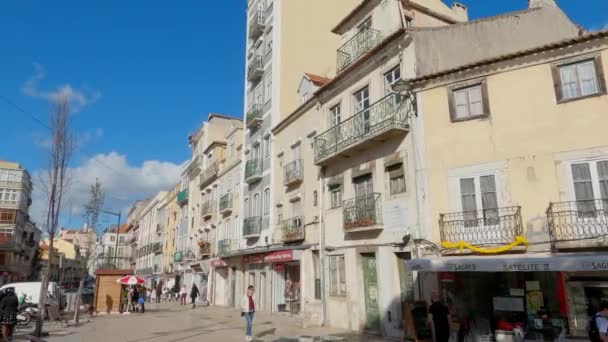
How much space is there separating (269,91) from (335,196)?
10.8 m

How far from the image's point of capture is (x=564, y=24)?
47.9ft

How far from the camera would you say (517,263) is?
10203 mm

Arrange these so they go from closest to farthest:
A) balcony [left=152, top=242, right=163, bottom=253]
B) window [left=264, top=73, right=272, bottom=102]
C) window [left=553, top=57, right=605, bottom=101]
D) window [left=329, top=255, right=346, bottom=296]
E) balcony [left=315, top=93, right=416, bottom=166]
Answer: window [left=553, top=57, right=605, bottom=101] → balcony [left=315, top=93, right=416, bottom=166] → window [left=329, top=255, right=346, bottom=296] → window [left=264, top=73, right=272, bottom=102] → balcony [left=152, top=242, right=163, bottom=253]

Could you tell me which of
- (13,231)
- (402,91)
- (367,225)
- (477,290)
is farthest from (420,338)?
(13,231)

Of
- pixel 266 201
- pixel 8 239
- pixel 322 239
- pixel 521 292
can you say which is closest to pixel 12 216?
pixel 8 239

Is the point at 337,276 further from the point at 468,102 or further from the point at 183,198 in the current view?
the point at 183,198

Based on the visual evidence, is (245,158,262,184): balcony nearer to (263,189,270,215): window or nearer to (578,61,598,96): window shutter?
(263,189,270,215): window

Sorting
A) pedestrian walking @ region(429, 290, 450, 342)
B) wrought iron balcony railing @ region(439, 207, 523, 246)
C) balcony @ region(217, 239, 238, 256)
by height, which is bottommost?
pedestrian walking @ region(429, 290, 450, 342)

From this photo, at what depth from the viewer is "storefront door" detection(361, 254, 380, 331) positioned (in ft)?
48.5

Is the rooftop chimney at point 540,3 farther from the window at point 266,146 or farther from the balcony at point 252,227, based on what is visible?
the balcony at point 252,227

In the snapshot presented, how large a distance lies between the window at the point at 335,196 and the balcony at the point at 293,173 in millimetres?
2897

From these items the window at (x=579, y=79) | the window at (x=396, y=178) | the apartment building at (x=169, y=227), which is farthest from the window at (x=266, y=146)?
the apartment building at (x=169, y=227)

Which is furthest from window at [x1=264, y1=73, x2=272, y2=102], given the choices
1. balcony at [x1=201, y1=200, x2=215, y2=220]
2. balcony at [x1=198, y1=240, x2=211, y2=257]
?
balcony at [x1=198, y1=240, x2=211, y2=257]

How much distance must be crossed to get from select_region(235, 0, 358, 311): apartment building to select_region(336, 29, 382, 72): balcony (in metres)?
7.12
